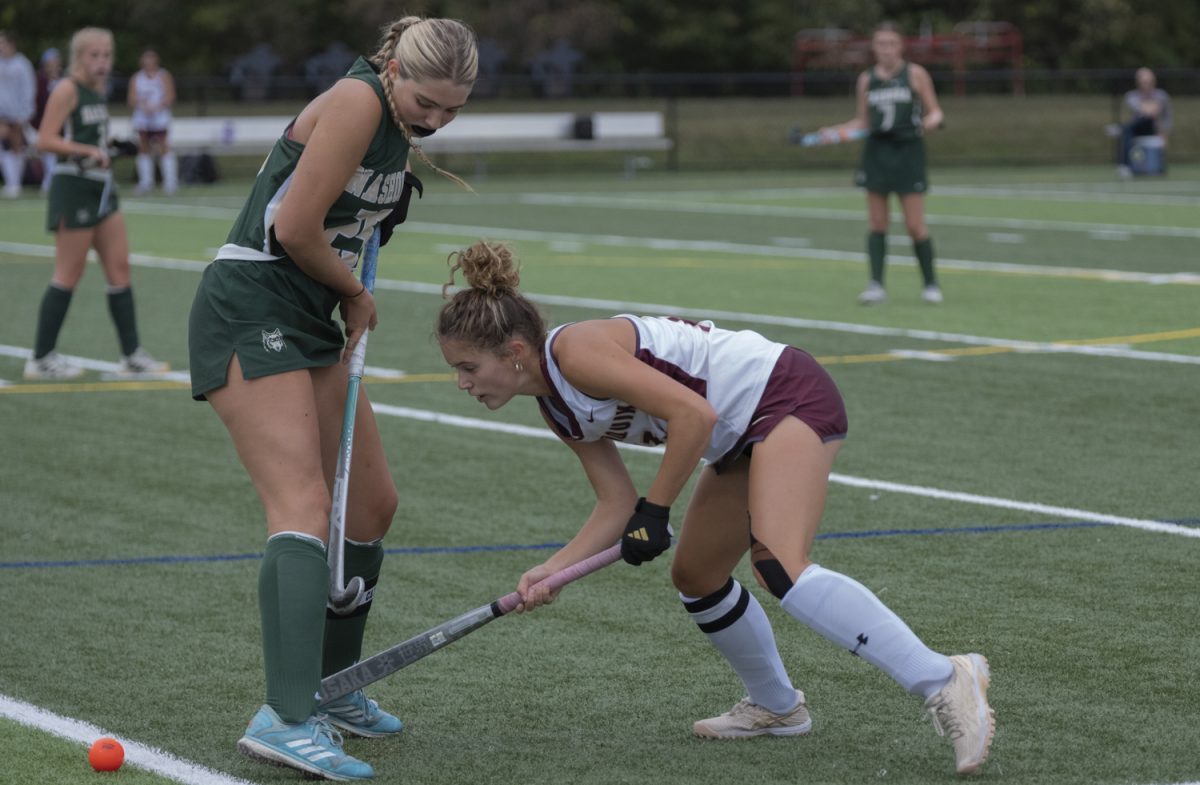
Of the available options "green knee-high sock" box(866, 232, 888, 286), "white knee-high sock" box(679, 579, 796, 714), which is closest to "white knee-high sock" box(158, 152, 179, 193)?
"green knee-high sock" box(866, 232, 888, 286)

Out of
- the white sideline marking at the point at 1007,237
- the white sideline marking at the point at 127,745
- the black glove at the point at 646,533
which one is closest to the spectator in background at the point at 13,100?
the white sideline marking at the point at 1007,237

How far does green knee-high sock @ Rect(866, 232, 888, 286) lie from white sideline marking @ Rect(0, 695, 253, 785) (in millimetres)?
10072

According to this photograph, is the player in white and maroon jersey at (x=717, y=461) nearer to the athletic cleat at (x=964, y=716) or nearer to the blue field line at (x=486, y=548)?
the athletic cleat at (x=964, y=716)

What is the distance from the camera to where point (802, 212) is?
81.3ft

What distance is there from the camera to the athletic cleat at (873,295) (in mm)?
14312

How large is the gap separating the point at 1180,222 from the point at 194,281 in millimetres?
11576

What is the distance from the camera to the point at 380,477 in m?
4.96

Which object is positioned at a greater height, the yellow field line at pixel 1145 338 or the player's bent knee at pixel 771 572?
the player's bent knee at pixel 771 572

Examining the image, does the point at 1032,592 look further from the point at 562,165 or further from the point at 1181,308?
the point at 562,165

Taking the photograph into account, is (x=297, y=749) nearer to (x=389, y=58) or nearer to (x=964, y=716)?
(x=964, y=716)

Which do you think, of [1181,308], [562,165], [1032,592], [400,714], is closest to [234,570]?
[400,714]

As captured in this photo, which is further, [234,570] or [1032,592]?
[234,570]

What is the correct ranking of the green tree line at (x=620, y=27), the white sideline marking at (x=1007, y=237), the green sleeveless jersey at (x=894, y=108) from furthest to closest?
the green tree line at (x=620, y=27) → the white sideline marking at (x=1007, y=237) → the green sleeveless jersey at (x=894, y=108)

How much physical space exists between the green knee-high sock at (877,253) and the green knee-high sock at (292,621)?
33.8 ft
